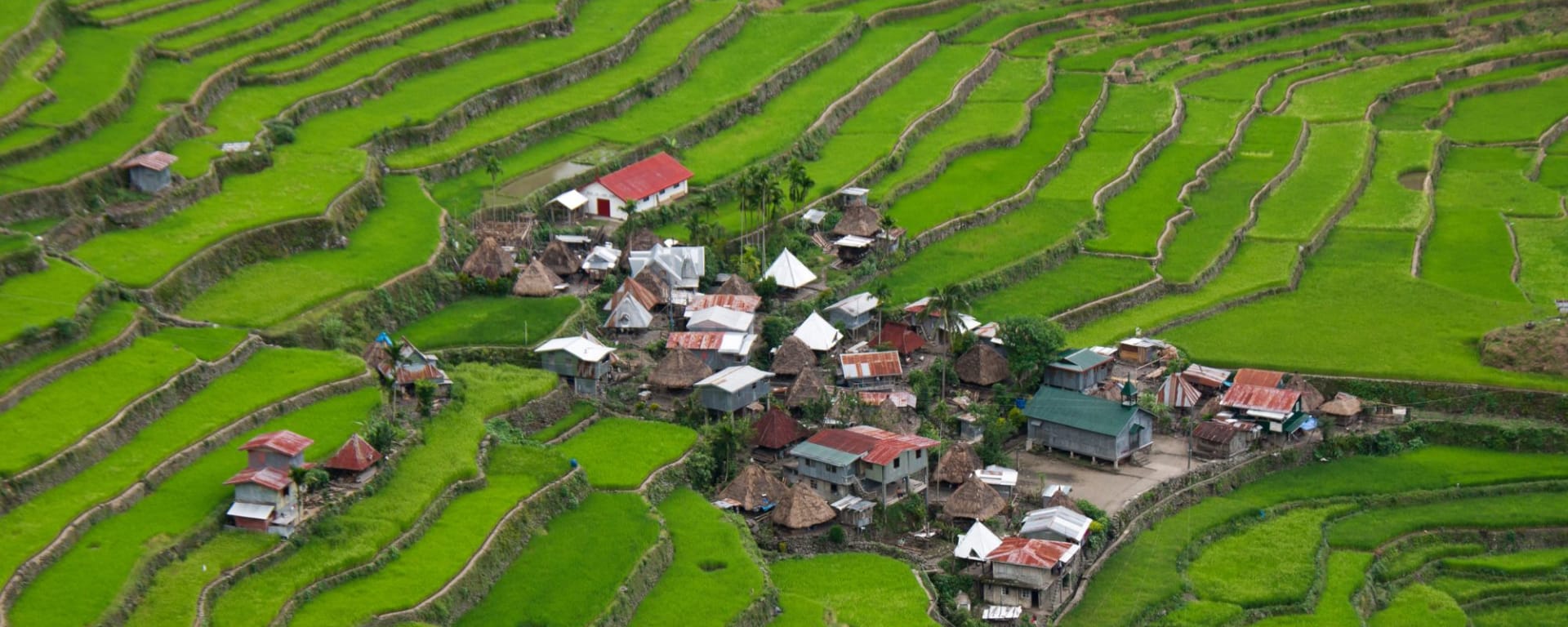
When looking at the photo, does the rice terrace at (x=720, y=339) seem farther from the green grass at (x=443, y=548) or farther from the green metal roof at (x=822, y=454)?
the green metal roof at (x=822, y=454)

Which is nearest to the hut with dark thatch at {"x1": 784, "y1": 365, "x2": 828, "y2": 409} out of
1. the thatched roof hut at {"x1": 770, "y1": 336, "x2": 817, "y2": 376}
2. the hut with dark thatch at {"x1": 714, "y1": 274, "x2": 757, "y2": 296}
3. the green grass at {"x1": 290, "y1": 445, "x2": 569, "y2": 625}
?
the thatched roof hut at {"x1": 770, "y1": 336, "x2": 817, "y2": 376}

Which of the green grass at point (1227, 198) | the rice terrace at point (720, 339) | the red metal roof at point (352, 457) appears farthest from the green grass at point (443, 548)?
the green grass at point (1227, 198)

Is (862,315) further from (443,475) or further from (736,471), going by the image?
(443,475)

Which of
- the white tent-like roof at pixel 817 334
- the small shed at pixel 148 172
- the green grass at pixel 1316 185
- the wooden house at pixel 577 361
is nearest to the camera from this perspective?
the wooden house at pixel 577 361

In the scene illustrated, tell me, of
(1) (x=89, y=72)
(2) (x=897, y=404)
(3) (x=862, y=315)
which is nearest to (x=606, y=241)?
(3) (x=862, y=315)

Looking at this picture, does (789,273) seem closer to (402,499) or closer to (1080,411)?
(1080,411)

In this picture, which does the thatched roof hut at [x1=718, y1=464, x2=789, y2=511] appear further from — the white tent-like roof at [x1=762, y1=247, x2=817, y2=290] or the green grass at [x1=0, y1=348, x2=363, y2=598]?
the white tent-like roof at [x1=762, y1=247, x2=817, y2=290]

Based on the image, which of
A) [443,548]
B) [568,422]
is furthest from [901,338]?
[443,548]
